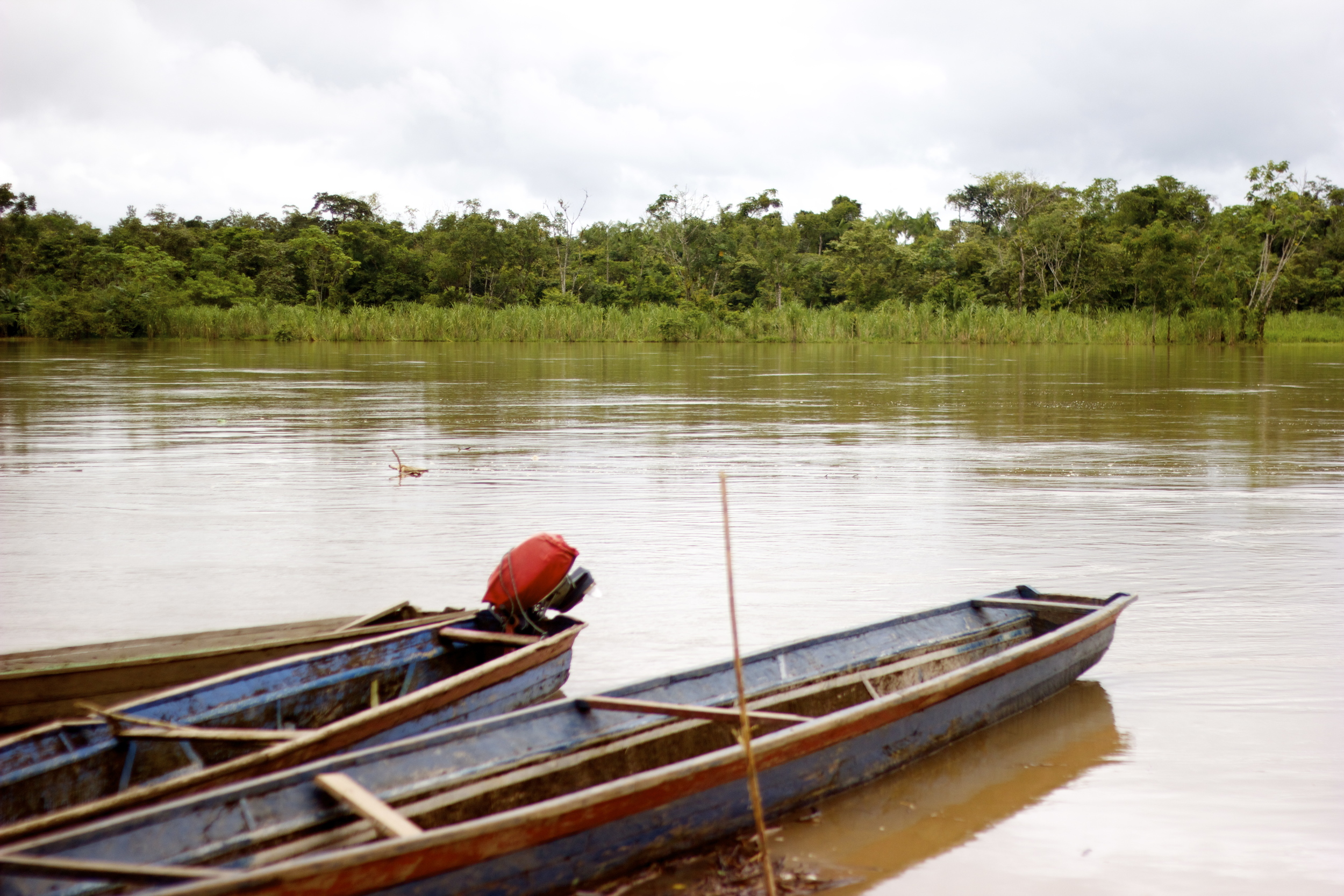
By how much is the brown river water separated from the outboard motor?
1.29 feet

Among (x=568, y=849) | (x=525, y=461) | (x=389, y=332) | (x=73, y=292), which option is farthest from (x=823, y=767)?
(x=73, y=292)

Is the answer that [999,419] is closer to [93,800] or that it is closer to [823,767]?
[823,767]

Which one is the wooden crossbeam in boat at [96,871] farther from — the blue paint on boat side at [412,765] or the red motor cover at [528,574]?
the red motor cover at [528,574]

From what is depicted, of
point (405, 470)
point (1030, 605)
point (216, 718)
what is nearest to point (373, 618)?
point (216, 718)

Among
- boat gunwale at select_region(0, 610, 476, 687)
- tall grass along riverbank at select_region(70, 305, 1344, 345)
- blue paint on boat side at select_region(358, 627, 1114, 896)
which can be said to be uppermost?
tall grass along riverbank at select_region(70, 305, 1344, 345)

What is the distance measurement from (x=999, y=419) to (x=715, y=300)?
3051 centimetres

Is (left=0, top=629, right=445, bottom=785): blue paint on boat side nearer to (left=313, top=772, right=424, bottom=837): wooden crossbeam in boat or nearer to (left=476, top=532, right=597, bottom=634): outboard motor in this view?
(left=476, top=532, right=597, bottom=634): outboard motor

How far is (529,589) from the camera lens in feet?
14.3

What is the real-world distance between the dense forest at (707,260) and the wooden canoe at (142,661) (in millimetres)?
37464

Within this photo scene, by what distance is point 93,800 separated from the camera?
3.10 m

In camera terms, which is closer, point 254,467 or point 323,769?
point 323,769

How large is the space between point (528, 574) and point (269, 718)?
3.67 feet

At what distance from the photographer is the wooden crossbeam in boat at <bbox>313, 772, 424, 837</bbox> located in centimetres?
249

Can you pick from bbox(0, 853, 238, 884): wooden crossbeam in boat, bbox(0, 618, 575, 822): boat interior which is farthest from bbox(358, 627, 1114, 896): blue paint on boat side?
bbox(0, 618, 575, 822): boat interior
